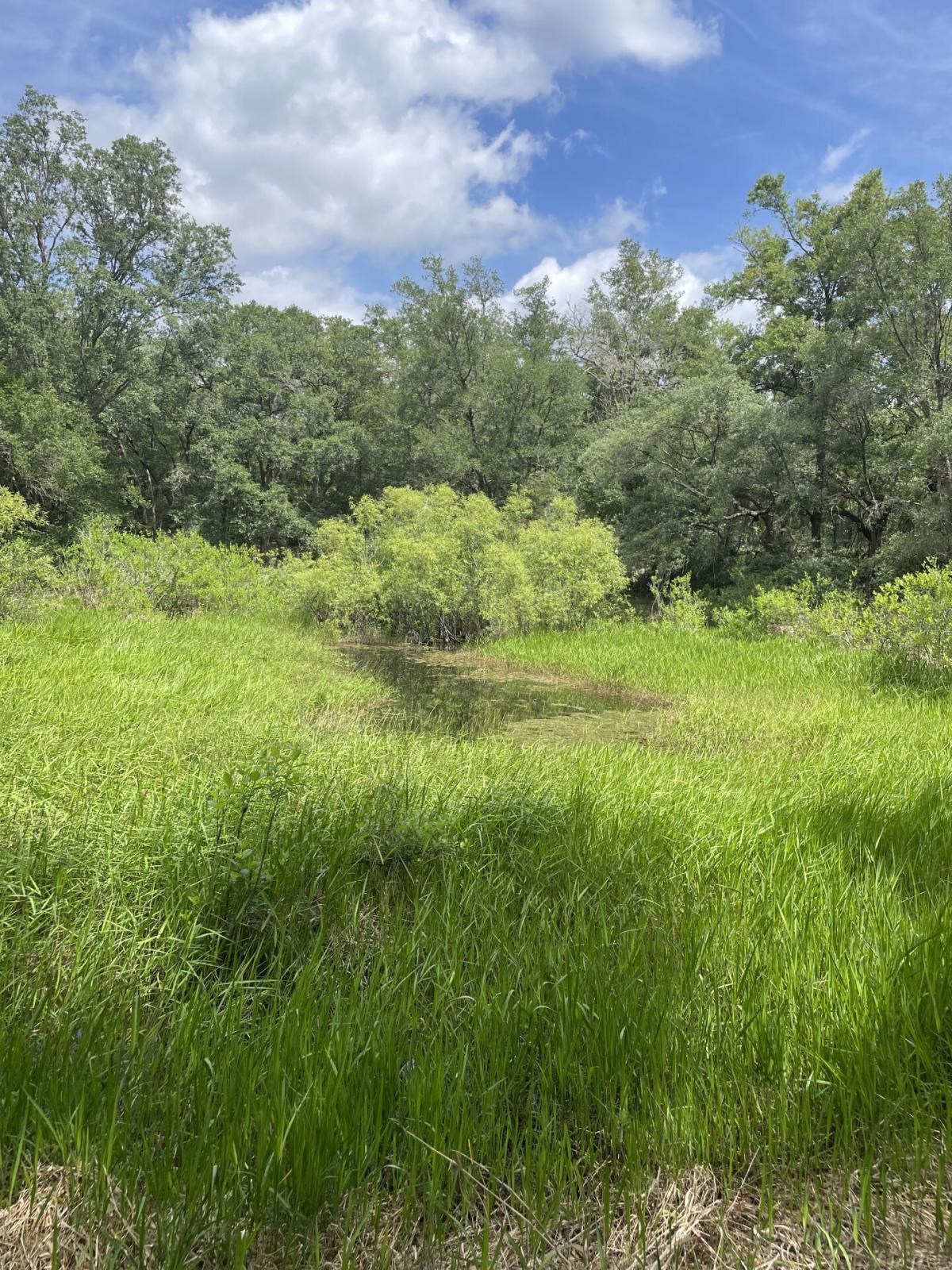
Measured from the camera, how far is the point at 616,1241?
1442 mm

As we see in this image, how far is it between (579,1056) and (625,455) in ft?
68.8

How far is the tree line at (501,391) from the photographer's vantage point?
15.5 m

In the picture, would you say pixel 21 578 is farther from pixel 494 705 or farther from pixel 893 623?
pixel 893 623

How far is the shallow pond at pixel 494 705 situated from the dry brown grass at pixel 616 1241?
4985mm

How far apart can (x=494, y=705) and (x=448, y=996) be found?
658 centimetres

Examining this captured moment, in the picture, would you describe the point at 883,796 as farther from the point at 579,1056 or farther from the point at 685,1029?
the point at 579,1056

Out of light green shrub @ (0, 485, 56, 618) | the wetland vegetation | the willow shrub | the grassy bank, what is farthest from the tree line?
the grassy bank

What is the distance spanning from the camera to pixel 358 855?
330 centimetres

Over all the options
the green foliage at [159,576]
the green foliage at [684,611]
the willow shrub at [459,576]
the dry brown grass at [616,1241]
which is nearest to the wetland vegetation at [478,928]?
the dry brown grass at [616,1241]

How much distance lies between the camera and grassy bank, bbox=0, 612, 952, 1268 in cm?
148

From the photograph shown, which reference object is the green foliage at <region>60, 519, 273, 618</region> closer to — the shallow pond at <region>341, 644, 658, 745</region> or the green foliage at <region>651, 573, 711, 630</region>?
the shallow pond at <region>341, 644, 658, 745</region>

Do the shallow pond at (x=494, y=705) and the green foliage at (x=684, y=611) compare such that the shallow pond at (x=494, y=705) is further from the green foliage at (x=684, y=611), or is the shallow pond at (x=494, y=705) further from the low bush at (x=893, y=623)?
the green foliage at (x=684, y=611)

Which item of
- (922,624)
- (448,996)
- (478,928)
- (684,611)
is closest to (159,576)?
(684,611)

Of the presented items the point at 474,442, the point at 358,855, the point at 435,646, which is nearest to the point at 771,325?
the point at 474,442
